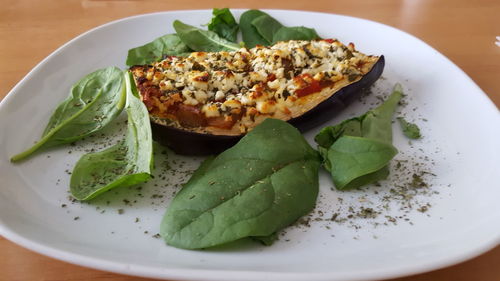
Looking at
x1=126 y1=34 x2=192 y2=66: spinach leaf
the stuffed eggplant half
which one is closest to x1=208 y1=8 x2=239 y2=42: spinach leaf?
x1=126 y1=34 x2=192 y2=66: spinach leaf

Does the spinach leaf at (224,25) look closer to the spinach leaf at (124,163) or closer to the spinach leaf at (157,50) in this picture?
the spinach leaf at (157,50)

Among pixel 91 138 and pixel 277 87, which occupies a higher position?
pixel 277 87

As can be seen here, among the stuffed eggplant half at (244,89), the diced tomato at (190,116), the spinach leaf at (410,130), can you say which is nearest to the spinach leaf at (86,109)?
the stuffed eggplant half at (244,89)

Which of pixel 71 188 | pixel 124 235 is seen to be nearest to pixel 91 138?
pixel 71 188

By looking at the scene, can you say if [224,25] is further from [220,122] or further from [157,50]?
[220,122]

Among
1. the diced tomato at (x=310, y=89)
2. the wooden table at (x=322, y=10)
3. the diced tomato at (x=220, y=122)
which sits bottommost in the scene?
the wooden table at (x=322, y=10)

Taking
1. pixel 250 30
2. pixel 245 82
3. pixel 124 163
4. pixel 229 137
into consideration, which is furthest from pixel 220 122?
pixel 250 30

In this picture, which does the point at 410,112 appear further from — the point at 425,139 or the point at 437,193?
the point at 437,193
